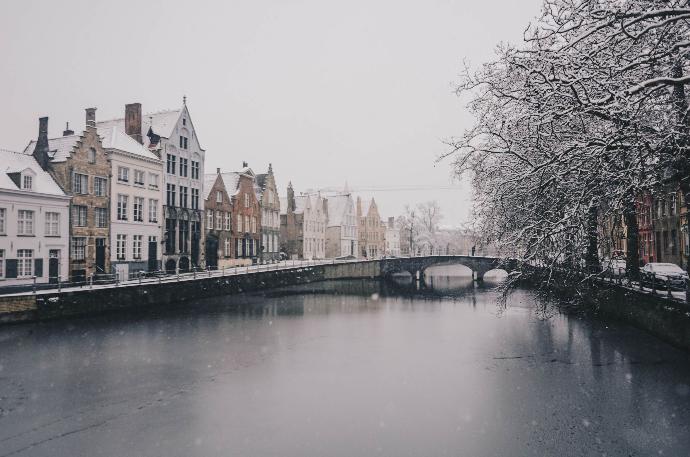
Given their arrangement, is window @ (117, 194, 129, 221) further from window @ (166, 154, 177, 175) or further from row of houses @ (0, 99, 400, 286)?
window @ (166, 154, 177, 175)

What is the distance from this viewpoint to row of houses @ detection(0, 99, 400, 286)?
3083cm

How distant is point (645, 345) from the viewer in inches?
771

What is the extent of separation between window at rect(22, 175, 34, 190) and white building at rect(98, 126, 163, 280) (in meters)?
6.38

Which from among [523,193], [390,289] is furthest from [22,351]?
[390,289]

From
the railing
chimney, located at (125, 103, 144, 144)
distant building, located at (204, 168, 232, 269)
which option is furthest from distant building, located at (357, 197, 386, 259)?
chimney, located at (125, 103, 144, 144)

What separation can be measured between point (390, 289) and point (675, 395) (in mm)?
37487

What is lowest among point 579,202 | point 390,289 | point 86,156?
point 390,289

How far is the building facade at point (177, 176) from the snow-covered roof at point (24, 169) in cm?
878

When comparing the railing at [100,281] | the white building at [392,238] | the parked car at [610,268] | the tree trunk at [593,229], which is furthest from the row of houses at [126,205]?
the white building at [392,238]

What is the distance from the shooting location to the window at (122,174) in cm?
3794

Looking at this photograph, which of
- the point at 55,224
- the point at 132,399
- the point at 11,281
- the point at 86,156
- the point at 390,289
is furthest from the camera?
the point at 390,289

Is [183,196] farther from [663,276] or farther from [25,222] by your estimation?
[663,276]

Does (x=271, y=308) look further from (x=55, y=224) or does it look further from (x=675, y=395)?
(x=675, y=395)

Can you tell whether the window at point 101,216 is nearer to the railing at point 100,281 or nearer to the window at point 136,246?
the window at point 136,246
